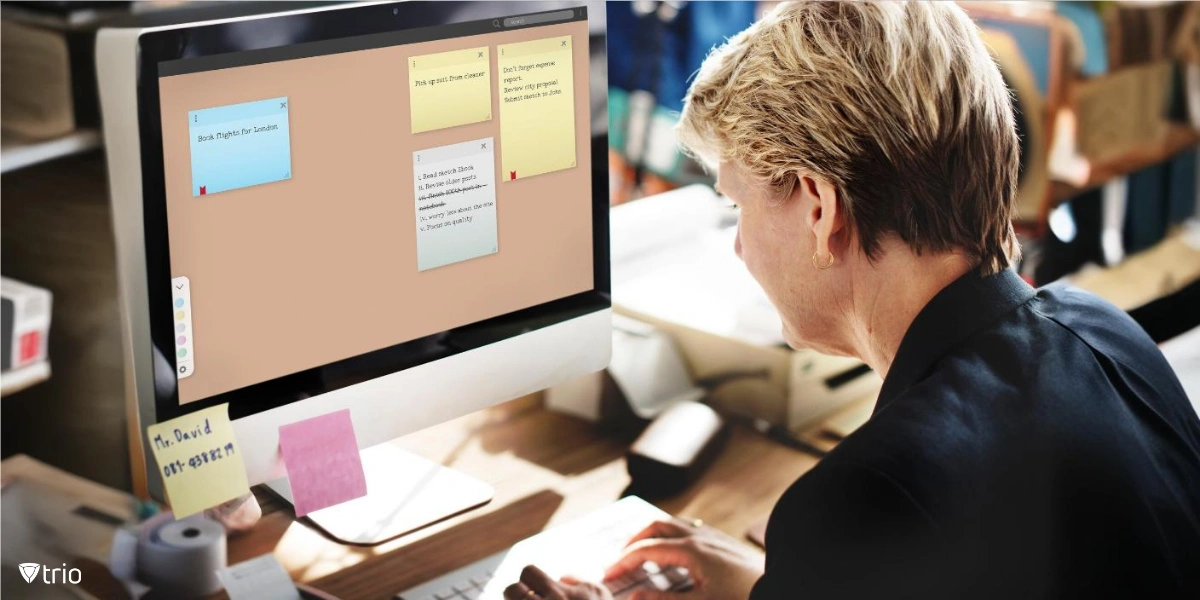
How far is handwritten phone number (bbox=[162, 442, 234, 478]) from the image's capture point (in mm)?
932

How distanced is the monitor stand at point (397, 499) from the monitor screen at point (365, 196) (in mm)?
176

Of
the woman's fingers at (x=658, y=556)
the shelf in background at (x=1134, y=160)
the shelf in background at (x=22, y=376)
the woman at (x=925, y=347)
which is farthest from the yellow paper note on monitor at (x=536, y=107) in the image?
the shelf in background at (x=1134, y=160)

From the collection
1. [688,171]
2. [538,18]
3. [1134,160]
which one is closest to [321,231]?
[538,18]

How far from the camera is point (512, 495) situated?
1235 millimetres

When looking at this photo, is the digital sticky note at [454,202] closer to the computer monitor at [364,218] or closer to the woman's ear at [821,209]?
the computer monitor at [364,218]

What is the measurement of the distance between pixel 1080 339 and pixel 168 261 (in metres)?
0.73

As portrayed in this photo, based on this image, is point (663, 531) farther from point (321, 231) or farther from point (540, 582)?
point (321, 231)

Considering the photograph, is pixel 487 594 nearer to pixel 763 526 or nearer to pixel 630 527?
Result: pixel 630 527

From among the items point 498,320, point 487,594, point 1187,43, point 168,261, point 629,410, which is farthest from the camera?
point 1187,43

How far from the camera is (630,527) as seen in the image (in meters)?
1.15

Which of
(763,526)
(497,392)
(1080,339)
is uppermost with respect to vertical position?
(1080,339)

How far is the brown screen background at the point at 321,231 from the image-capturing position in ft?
3.01

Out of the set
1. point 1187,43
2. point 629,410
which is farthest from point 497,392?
point 1187,43

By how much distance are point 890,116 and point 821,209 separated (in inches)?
3.8
